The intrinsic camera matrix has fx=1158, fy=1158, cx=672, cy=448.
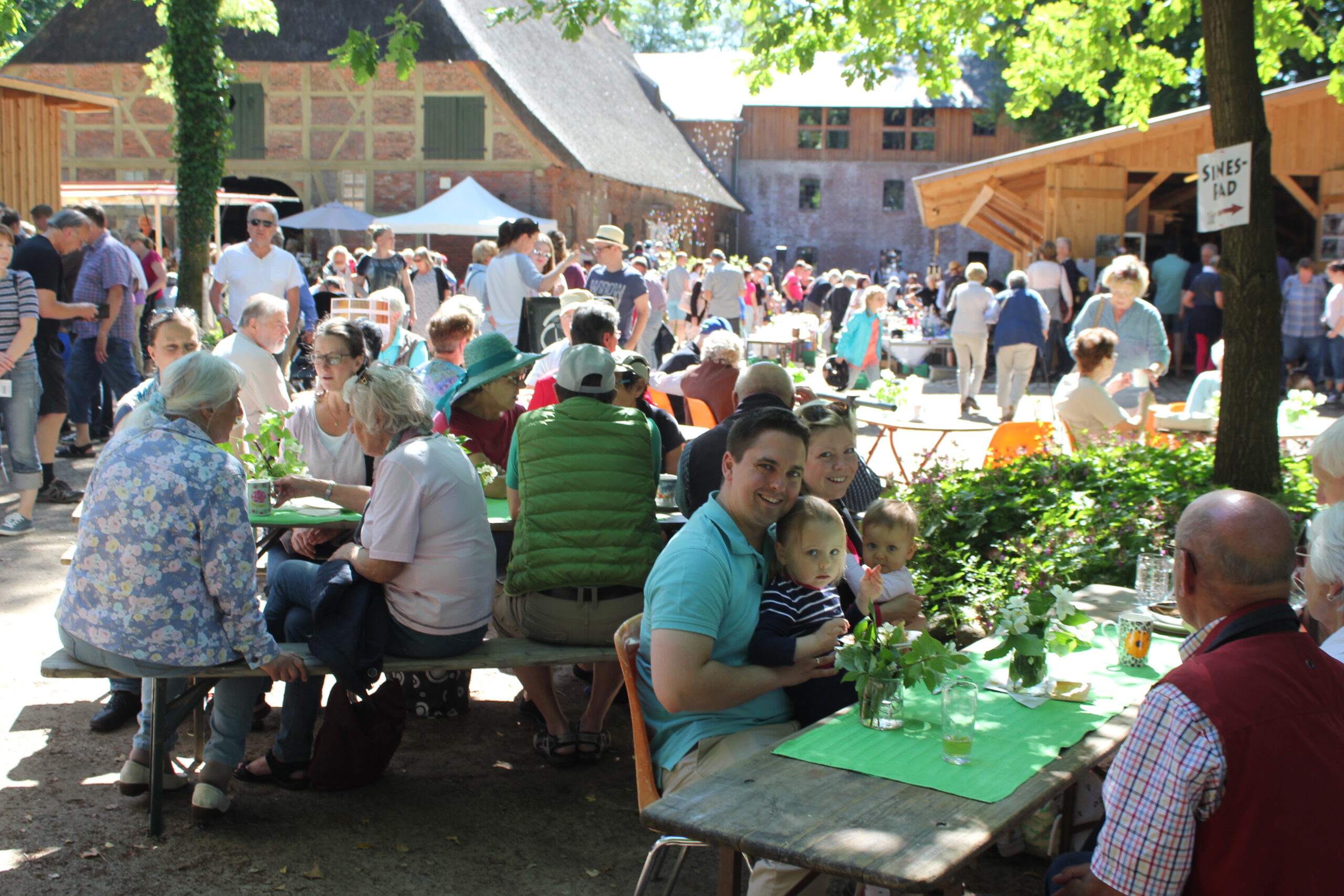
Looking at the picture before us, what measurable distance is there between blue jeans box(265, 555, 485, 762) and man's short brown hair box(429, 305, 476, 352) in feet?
7.58

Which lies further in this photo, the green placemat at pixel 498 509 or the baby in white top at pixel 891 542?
the green placemat at pixel 498 509

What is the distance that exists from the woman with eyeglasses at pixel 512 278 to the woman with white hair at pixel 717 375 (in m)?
2.68

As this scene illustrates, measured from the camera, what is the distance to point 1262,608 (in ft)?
6.58

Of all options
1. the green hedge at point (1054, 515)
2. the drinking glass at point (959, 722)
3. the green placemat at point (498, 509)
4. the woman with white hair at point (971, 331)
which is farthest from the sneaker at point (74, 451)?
the woman with white hair at point (971, 331)

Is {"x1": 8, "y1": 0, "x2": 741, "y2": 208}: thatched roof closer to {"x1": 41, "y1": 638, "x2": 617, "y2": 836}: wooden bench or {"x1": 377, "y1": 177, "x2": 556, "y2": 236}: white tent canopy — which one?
{"x1": 377, "y1": 177, "x2": 556, "y2": 236}: white tent canopy

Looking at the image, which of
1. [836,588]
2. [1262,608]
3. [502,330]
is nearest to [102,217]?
[502,330]

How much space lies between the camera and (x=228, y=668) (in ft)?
12.1

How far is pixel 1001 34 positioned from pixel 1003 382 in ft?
19.1

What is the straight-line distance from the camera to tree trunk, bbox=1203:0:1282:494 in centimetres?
516

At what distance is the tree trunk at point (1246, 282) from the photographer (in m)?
5.16

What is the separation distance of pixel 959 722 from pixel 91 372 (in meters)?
8.65

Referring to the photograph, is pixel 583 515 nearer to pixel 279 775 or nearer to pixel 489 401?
pixel 489 401

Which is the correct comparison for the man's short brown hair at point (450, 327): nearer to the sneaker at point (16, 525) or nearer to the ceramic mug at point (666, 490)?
the ceramic mug at point (666, 490)

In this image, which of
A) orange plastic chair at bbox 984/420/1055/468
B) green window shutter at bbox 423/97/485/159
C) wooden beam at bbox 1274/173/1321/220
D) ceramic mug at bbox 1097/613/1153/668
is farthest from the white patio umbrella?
ceramic mug at bbox 1097/613/1153/668
